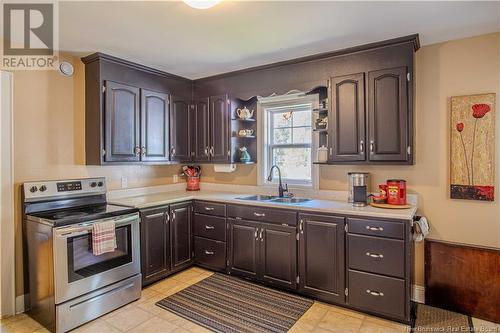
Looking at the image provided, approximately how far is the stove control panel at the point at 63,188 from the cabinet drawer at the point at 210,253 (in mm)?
1245

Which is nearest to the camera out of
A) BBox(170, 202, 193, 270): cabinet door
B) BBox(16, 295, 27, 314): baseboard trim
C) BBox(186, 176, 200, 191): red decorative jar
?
BBox(16, 295, 27, 314): baseboard trim

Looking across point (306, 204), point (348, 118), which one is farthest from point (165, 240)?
point (348, 118)

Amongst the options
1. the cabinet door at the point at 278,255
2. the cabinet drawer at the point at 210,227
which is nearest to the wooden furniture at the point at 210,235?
the cabinet drawer at the point at 210,227

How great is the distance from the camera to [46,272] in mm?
2412

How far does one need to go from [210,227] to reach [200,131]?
132 centimetres

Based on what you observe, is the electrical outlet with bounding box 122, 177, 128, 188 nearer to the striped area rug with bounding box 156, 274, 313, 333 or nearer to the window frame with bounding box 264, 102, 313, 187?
the striped area rug with bounding box 156, 274, 313, 333

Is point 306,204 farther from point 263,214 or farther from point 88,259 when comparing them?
point 88,259

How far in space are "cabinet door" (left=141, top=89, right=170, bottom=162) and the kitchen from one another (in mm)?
19

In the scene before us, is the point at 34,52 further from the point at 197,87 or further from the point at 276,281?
the point at 276,281

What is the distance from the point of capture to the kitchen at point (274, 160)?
102 inches

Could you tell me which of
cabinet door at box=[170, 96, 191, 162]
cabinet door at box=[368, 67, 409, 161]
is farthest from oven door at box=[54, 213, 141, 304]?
cabinet door at box=[368, 67, 409, 161]

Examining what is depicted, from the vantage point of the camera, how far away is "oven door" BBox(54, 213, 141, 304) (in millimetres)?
2320

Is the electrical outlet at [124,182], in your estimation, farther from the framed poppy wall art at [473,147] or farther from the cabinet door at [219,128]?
the framed poppy wall art at [473,147]

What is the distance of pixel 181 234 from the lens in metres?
3.47
